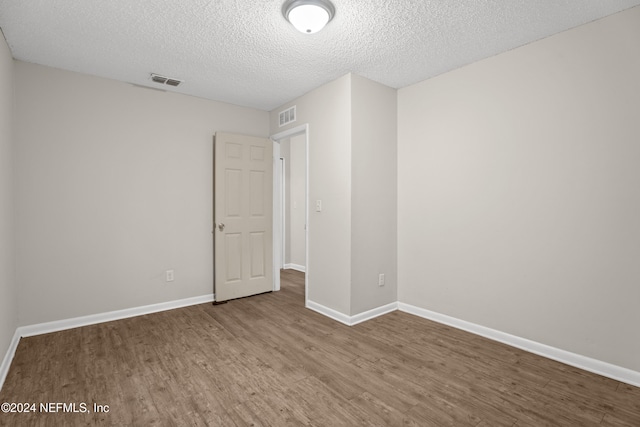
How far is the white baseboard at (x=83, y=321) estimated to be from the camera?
8.13 feet

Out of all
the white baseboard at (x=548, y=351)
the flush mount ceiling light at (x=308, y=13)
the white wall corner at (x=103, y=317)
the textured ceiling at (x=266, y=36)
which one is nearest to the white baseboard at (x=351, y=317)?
the white baseboard at (x=548, y=351)

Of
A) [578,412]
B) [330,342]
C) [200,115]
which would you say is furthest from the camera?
[200,115]

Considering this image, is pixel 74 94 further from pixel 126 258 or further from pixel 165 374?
pixel 165 374

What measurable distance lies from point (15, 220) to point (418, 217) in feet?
12.8

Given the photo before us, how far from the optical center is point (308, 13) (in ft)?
6.91

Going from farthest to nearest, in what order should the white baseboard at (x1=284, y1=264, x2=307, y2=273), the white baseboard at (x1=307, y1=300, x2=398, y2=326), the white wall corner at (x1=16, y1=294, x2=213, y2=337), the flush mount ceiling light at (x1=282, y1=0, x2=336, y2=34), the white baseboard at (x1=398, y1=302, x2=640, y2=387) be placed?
the white baseboard at (x1=284, y1=264, x2=307, y2=273)
the white baseboard at (x1=307, y1=300, x2=398, y2=326)
the white wall corner at (x1=16, y1=294, x2=213, y2=337)
the white baseboard at (x1=398, y1=302, x2=640, y2=387)
the flush mount ceiling light at (x1=282, y1=0, x2=336, y2=34)

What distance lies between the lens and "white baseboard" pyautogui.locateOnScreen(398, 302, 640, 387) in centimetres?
218

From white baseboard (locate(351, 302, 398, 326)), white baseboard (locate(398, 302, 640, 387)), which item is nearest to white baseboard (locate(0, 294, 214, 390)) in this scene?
white baseboard (locate(351, 302, 398, 326))

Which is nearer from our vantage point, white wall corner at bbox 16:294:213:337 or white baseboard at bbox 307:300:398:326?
white wall corner at bbox 16:294:213:337

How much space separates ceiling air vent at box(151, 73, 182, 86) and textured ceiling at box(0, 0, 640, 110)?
0.23 ft

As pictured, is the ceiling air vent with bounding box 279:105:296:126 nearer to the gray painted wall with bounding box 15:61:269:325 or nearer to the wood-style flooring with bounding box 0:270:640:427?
the gray painted wall with bounding box 15:61:269:325

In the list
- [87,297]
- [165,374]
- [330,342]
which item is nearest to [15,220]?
[87,297]

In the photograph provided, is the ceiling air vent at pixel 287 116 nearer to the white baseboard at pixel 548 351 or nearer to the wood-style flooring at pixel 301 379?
the wood-style flooring at pixel 301 379

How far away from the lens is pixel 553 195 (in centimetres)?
250
